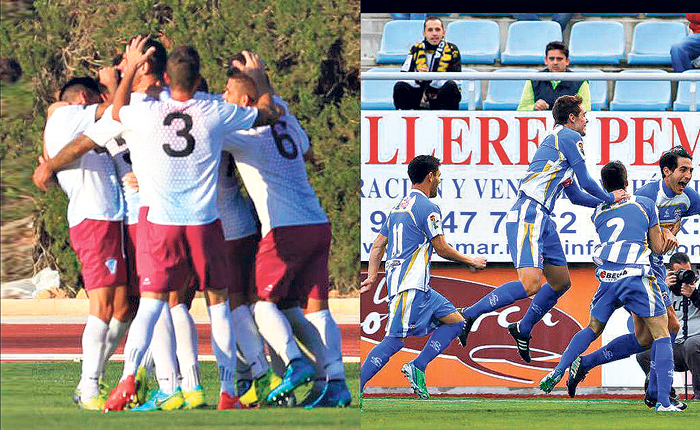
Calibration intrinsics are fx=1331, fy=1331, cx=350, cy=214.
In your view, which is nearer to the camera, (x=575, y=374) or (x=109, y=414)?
(x=109, y=414)

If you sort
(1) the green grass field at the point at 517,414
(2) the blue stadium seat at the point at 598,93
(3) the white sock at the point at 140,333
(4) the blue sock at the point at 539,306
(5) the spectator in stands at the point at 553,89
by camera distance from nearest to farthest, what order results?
(3) the white sock at the point at 140,333 → (1) the green grass field at the point at 517,414 → (4) the blue sock at the point at 539,306 → (5) the spectator in stands at the point at 553,89 → (2) the blue stadium seat at the point at 598,93

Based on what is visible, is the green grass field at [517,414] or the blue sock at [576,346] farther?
the blue sock at [576,346]

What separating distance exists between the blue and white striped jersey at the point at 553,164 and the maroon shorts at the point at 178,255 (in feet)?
13.5

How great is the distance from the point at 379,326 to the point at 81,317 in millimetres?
4271

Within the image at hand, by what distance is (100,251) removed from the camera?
430cm

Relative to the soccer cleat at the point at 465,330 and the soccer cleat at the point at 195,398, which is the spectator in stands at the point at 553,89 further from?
the soccer cleat at the point at 195,398

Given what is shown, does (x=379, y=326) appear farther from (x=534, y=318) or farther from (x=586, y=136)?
(x=586, y=136)

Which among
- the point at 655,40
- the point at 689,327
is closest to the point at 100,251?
the point at 689,327

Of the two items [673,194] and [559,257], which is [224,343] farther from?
[673,194]

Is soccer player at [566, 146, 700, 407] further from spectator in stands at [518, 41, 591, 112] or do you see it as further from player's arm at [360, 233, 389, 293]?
player's arm at [360, 233, 389, 293]

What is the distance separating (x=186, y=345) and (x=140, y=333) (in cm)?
15

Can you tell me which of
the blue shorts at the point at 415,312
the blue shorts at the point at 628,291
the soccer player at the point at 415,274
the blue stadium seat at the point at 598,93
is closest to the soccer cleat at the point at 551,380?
the blue shorts at the point at 628,291

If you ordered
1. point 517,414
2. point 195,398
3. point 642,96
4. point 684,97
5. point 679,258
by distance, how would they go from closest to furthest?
1. point 195,398
2. point 517,414
3. point 679,258
4. point 684,97
5. point 642,96

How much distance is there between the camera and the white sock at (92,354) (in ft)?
14.0
